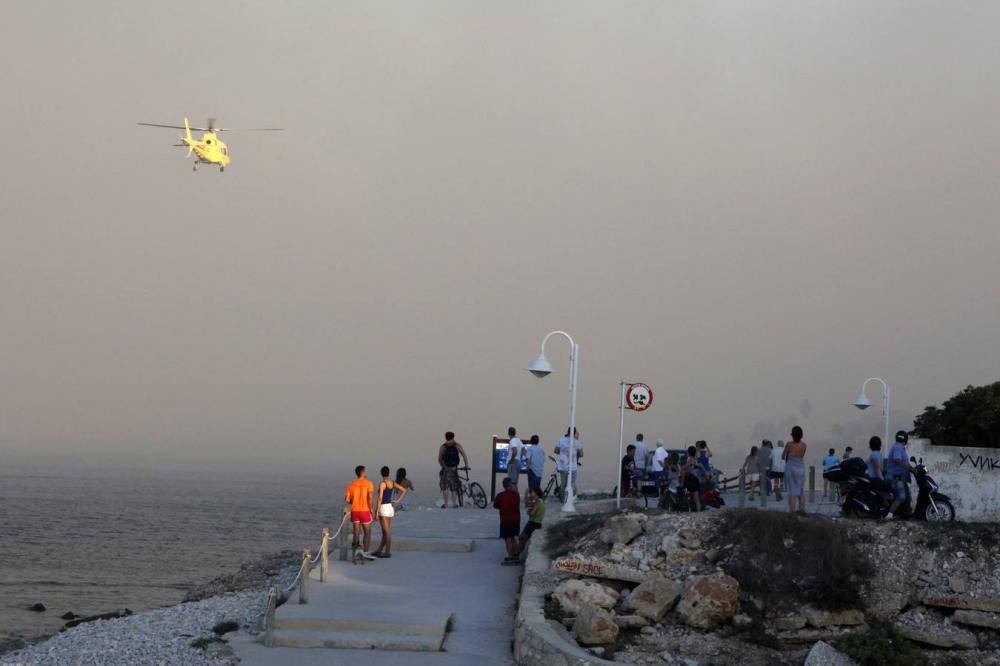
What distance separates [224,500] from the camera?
123250mm

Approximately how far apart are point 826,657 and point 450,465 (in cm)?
1573

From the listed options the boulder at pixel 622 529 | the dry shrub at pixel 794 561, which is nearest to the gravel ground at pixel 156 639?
the boulder at pixel 622 529

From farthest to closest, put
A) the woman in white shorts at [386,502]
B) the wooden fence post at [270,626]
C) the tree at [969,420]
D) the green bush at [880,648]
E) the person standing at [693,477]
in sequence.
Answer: the tree at [969,420] < the person standing at [693,477] < the woman in white shorts at [386,502] < the wooden fence post at [270,626] < the green bush at [880,648]

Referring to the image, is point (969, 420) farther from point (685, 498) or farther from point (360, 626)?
point (360, 626)

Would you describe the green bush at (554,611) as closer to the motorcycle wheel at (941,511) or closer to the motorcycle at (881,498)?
the motorcycle at (881,498)

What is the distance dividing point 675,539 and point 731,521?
36.4 inches

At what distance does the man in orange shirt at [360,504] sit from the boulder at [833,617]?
7.93 m

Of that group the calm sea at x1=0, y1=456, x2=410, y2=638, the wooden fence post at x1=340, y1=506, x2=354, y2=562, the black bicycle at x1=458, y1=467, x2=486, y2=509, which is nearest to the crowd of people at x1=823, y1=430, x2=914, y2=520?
the wooden fence post at x1=340, y1=506, x2=354, y2=562

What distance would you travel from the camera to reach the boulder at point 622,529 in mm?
17781

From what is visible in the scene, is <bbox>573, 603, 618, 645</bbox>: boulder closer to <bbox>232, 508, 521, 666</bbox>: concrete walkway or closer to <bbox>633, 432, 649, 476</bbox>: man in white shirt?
<bbox>232, 508, 521, 666</bbox>: concrete walkway

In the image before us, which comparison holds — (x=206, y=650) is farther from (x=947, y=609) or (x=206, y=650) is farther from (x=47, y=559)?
(x=47, y=559)

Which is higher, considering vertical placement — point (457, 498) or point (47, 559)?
point (457, 498)

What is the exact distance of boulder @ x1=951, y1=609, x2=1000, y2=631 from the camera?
15133mm

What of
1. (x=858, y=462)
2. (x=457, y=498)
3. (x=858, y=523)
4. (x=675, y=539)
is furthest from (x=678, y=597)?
(x=457, y=498)
